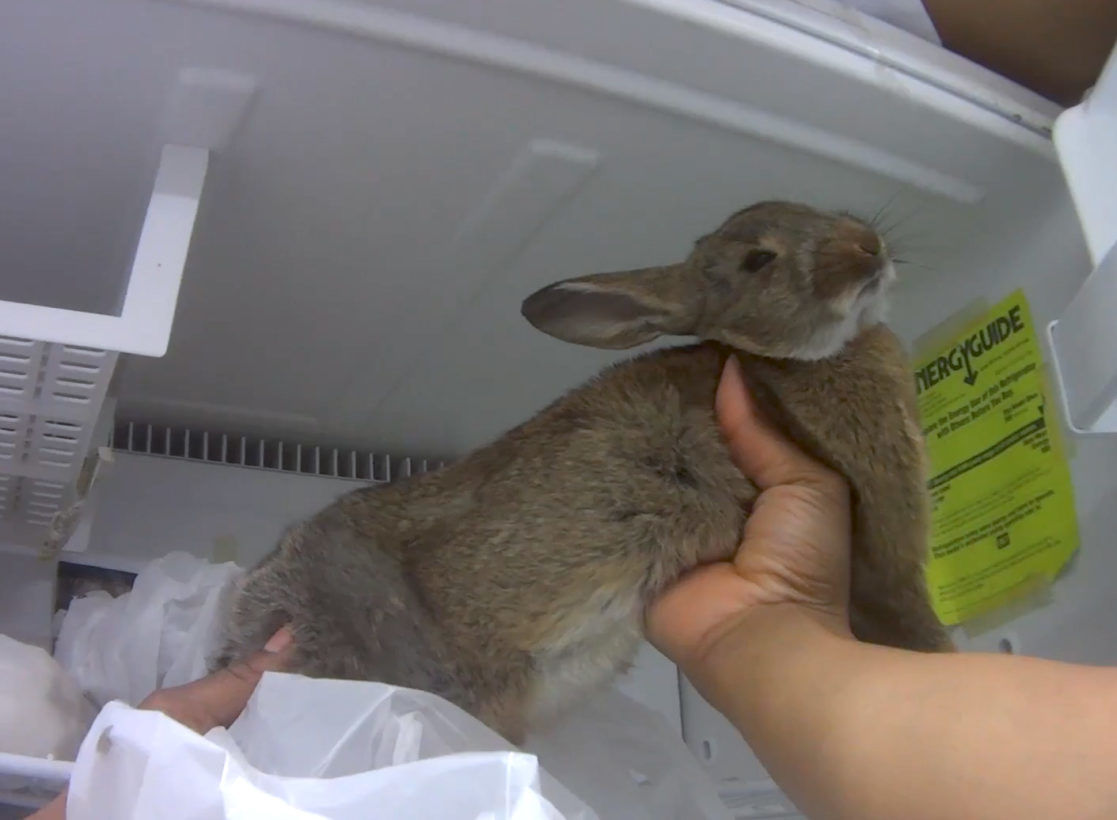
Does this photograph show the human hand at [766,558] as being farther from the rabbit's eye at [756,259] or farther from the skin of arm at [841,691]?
the rabbit's eye at [756,259]

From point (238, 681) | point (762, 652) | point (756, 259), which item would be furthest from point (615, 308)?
point (238, 681)

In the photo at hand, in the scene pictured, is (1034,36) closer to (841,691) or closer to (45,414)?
(841,691)

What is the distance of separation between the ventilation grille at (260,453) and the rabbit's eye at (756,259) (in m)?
0.62

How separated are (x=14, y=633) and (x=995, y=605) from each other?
1173mm

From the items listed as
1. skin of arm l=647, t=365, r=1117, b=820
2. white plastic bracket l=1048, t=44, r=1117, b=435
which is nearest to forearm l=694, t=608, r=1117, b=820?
skin of arm l=647, t=365, r=1117, b=820

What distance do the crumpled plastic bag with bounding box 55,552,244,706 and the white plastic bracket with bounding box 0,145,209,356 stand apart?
1.35 feet

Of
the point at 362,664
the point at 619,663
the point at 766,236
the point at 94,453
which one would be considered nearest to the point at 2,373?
the point at 94,453

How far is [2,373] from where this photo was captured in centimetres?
99

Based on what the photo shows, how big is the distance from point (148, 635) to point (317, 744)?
1.68 feet

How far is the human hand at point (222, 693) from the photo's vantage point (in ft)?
3.46

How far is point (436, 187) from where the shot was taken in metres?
1.20

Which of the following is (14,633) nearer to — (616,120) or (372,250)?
(372,250)

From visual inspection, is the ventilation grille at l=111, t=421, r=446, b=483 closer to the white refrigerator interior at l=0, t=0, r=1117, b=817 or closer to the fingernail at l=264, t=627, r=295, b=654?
the white refrigerator interior at l=0, t=0, r=1117, b=817

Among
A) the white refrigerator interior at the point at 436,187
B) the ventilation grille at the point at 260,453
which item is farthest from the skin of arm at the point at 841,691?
the ventilation grille at the point at 260,453
